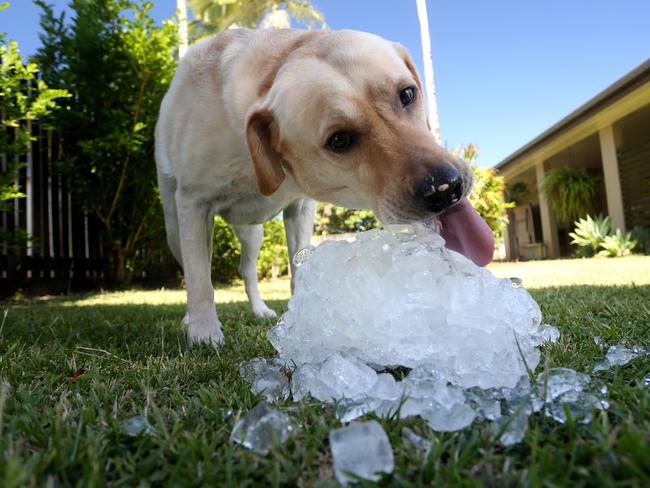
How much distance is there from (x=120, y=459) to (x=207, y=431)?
18cm

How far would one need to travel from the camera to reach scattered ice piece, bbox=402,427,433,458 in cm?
82

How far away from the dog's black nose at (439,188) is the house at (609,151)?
1015cm

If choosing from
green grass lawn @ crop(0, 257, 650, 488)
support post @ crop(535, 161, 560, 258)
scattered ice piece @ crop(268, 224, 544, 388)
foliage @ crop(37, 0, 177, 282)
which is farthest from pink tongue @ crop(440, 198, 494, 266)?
support post @ crop(535, 161, 560, 258)

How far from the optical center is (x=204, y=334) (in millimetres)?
2188

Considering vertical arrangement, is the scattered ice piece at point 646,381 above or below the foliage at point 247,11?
below

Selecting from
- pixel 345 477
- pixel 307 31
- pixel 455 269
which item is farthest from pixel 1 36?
pixel 345 477

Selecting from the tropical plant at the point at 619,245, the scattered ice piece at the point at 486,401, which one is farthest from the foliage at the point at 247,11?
the scattered ice piece at the point at 486,401

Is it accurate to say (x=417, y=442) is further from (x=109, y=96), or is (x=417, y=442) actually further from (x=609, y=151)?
(x=609, y=151)

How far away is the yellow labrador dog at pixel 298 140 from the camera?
1.83m

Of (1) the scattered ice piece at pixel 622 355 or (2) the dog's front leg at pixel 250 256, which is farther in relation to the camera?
(2) the dog's front leg at pixel 250 256

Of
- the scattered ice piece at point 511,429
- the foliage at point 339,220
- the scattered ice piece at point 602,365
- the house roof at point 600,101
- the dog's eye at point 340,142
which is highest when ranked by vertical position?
the house roof at point 600,101

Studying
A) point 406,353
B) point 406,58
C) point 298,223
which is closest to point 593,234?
point 298,223

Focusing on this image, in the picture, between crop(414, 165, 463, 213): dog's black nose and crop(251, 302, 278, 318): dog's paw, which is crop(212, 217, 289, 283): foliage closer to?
crop(251, 302, 278, 318): dog's paw

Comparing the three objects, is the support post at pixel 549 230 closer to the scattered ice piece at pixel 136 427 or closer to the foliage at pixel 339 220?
the foliage at pixel 339 220
